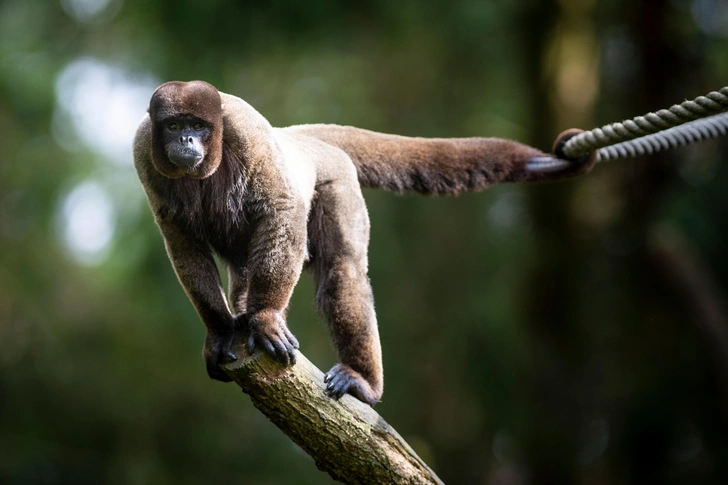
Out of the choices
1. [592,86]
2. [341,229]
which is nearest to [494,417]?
[592,86]

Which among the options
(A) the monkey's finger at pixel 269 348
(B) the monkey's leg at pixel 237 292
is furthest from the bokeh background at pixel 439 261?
(A) the monkey's finger at pixel 269 348

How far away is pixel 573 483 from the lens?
35.7 feet

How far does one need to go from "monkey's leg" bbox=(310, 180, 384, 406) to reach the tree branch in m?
0.59

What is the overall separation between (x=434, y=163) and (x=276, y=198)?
4.93ft

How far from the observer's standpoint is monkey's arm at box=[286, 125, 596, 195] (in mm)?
5574

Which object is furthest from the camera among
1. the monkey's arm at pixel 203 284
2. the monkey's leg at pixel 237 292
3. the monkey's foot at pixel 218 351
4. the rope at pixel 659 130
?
the monkey's leg at pixel 237 292

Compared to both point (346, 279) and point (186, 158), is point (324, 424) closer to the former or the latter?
point (346, 279)

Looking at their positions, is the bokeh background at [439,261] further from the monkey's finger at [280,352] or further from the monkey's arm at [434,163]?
the monkey's finger at [280,352]

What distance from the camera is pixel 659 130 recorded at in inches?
166

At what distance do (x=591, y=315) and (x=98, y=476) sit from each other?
8.78 metres

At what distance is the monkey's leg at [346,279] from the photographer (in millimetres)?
5043

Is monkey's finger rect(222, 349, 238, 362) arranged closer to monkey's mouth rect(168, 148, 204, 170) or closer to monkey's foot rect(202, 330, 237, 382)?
monkey's foot rect(202, 330, 237, 382)

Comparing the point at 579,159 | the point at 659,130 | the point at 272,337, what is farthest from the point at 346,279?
the point at 659,130

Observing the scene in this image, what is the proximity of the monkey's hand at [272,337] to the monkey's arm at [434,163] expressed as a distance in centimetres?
161
